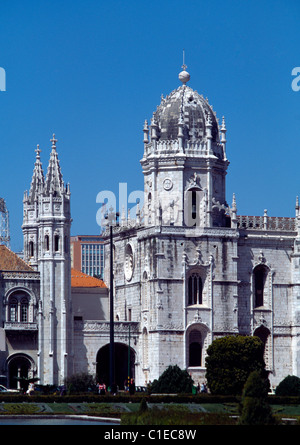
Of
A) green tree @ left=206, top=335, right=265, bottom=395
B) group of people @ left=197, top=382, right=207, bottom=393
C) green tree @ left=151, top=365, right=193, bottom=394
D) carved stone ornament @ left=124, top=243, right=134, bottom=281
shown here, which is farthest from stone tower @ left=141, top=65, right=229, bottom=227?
green tree @ left=151, top=365, right=193, bottom=394

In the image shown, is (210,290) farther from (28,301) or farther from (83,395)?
(83,395)

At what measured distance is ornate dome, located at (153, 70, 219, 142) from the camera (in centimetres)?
9512

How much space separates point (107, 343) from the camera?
305 feet

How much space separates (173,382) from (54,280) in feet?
42.3

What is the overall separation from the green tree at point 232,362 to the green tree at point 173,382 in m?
1.50

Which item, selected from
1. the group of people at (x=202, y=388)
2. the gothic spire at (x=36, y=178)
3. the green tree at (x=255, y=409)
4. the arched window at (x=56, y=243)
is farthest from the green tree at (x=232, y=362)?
the green tree at (x=255, y=409)

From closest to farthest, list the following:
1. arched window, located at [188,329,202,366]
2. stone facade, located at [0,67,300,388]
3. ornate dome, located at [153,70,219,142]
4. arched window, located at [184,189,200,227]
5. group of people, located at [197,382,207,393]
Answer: group of people, located at [197,382,207,393]
stone facade, located at [0,67,300,388]
arched window, located at [188,329,202,366]
arched window, located at [184,189,200,227]
ornate dome, located at [153,70,219,142]

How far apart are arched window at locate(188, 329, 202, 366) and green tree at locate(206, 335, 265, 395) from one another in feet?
16.8

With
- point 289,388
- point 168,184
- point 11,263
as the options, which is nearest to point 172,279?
point 168,184

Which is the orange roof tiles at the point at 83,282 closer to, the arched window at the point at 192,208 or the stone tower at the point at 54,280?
the stone tower at the point at 54,280

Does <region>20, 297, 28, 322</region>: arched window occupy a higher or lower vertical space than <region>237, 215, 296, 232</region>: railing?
lower

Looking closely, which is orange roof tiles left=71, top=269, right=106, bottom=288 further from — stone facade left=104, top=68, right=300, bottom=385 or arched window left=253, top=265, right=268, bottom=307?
arched window left=253, top=265, right=268, bottom=307

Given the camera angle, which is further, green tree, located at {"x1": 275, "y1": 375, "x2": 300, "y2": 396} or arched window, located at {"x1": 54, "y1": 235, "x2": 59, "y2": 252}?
arched window, located at {"x1": 54, "y1": 235, "x2": 59, "y2": 252}

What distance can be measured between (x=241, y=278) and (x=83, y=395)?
2740cm
